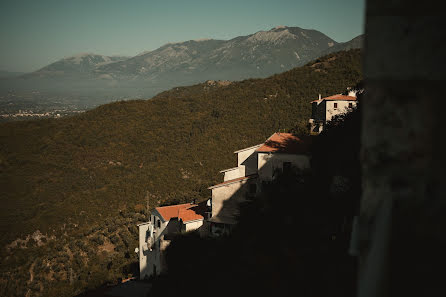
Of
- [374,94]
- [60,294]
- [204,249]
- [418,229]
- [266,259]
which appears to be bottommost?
[60,294]

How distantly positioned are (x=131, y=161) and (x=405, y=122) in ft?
134

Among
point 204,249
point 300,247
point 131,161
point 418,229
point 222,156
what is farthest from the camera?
point 131,161

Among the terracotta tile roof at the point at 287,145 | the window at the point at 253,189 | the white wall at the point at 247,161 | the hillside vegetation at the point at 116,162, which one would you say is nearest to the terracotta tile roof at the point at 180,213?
the white wall at the point at 247,161

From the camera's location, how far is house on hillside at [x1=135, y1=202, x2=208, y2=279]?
19.2 meters

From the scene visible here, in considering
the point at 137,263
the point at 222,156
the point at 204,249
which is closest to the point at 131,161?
the point at 222,156

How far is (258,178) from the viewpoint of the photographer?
16.4 m

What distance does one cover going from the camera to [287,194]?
1298 centimetres

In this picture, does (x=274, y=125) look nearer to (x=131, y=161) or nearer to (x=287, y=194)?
(x=131, y=161)

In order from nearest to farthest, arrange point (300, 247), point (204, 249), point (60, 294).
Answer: point (300, 247)
point (204, 249)
point (60, 294)

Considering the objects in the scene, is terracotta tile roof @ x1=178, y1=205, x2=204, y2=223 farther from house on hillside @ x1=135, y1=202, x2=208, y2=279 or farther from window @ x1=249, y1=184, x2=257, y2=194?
window @ x1=249, y1=184, x2=257, y2=194

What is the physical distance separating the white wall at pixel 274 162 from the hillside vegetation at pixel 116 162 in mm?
10637

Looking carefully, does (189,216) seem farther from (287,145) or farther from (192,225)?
(287,145)

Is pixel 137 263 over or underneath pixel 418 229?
underneath

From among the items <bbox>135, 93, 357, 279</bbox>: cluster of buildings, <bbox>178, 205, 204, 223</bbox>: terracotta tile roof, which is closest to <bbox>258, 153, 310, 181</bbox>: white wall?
<bbox>135, 93, 357, 279</bbox>: cluster of buildings
